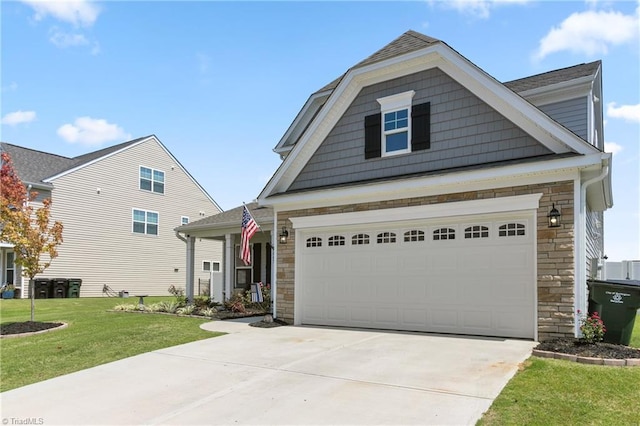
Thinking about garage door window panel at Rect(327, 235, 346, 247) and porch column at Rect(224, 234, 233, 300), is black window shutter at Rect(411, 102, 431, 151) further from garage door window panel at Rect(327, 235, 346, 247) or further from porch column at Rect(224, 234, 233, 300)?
porch column at Rect(224, 234, 233, 300)

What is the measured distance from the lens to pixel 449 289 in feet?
31.3

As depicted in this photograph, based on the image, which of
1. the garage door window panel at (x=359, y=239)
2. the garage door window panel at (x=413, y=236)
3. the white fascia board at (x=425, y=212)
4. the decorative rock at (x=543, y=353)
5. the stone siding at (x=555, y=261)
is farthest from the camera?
the garage door window panel at (x=359, y=239)

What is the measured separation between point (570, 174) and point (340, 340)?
17.1ft

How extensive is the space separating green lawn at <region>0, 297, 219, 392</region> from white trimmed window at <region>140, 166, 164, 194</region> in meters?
14.4

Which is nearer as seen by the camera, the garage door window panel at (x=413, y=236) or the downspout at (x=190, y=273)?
the garage door window panel at (x=413, y=236)


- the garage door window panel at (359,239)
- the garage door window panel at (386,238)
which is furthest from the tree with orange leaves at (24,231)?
the garage door window panel at (386,238)

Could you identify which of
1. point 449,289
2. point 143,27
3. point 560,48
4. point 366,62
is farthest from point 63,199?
point 560,48

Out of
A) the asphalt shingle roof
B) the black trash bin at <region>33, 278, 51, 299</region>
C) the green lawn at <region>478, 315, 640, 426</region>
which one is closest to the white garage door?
the green lawn at <region>478, 315, 640, 426</region>

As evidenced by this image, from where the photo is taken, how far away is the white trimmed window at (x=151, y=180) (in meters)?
27.2

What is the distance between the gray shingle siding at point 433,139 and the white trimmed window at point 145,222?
1766 centimetres

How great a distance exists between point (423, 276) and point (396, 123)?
356 centimetres

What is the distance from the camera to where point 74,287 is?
912 inches

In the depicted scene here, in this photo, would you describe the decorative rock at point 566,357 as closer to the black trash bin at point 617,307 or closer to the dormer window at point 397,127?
the black trash bin at point 617,307

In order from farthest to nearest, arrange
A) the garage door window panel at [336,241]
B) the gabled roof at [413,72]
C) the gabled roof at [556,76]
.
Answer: the gabled roof at [556,76], the garage door window panel at [336,241], the gabled roof at [413,72]
